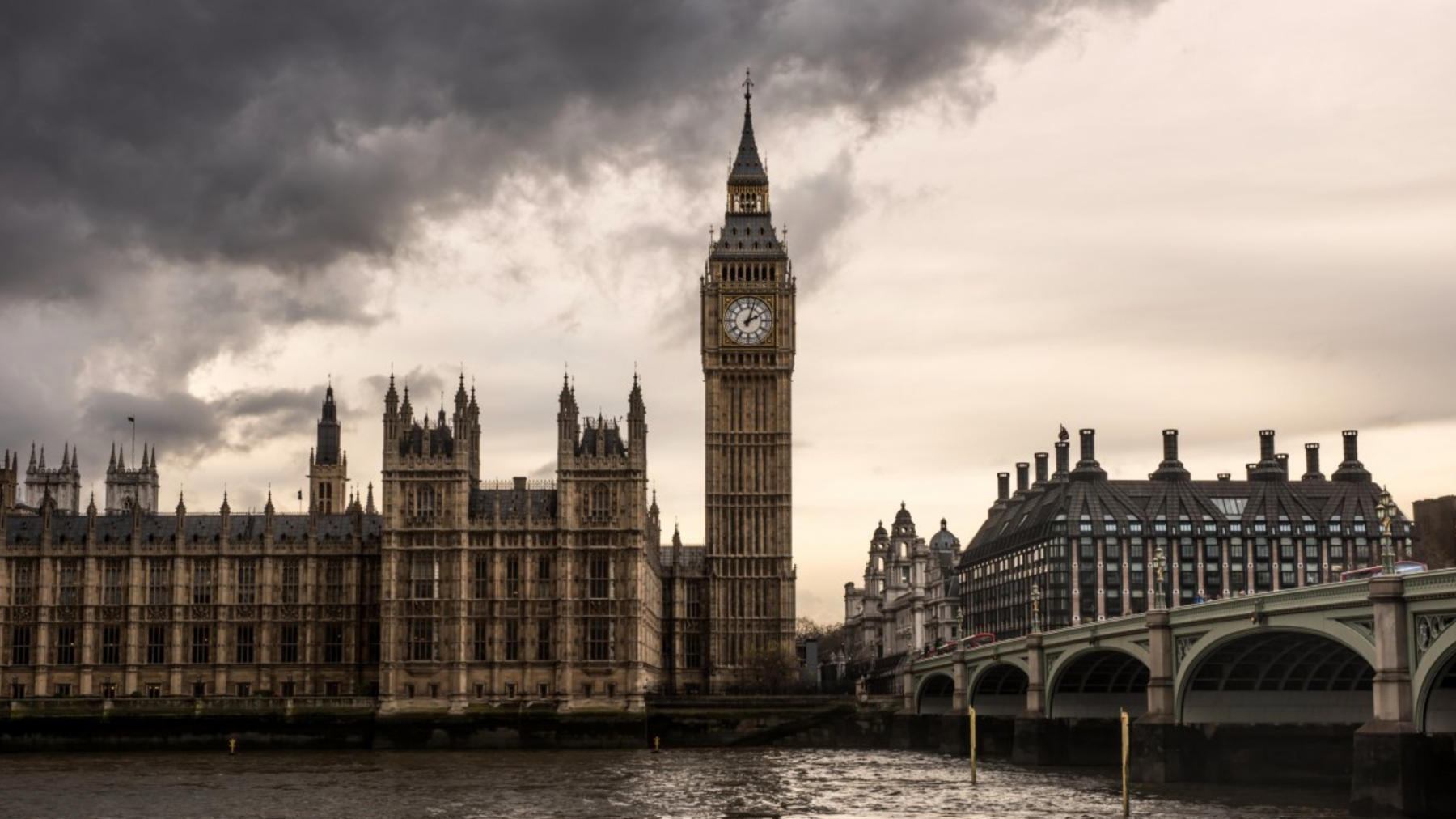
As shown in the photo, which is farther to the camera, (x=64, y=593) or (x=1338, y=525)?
(x=1338, y=525)

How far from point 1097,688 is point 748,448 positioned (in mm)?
60640

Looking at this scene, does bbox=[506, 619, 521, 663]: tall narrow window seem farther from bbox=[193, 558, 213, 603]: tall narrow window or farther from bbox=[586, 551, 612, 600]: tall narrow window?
bbox=[193, 558, 213, 603]: tall narrow window

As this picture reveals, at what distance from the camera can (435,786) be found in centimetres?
8731

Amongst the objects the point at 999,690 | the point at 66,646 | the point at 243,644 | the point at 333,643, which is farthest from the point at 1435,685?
the point at 66,646

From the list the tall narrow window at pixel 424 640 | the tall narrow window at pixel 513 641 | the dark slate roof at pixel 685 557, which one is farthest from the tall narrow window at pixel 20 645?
the dark slate roof at pixel 685 557

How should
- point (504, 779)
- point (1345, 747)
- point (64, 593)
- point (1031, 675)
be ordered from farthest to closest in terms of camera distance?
point (64, 593) → point (1031, 675) → point (504, 779) → point (1345, 747)

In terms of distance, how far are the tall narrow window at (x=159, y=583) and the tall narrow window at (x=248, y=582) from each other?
16.7ft

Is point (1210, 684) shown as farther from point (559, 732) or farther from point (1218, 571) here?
point (1218, 571)

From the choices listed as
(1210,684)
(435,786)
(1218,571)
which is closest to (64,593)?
(435,786)

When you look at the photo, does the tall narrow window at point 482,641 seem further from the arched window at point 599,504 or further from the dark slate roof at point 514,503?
the arched window at point 599,504

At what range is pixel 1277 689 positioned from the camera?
8356 centimetres

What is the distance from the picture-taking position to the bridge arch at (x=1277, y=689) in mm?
80812

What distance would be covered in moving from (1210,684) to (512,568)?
64527 mm

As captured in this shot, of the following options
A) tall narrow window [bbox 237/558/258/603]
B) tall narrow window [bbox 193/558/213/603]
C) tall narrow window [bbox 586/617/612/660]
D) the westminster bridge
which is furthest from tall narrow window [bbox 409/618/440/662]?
the westminster bridge
